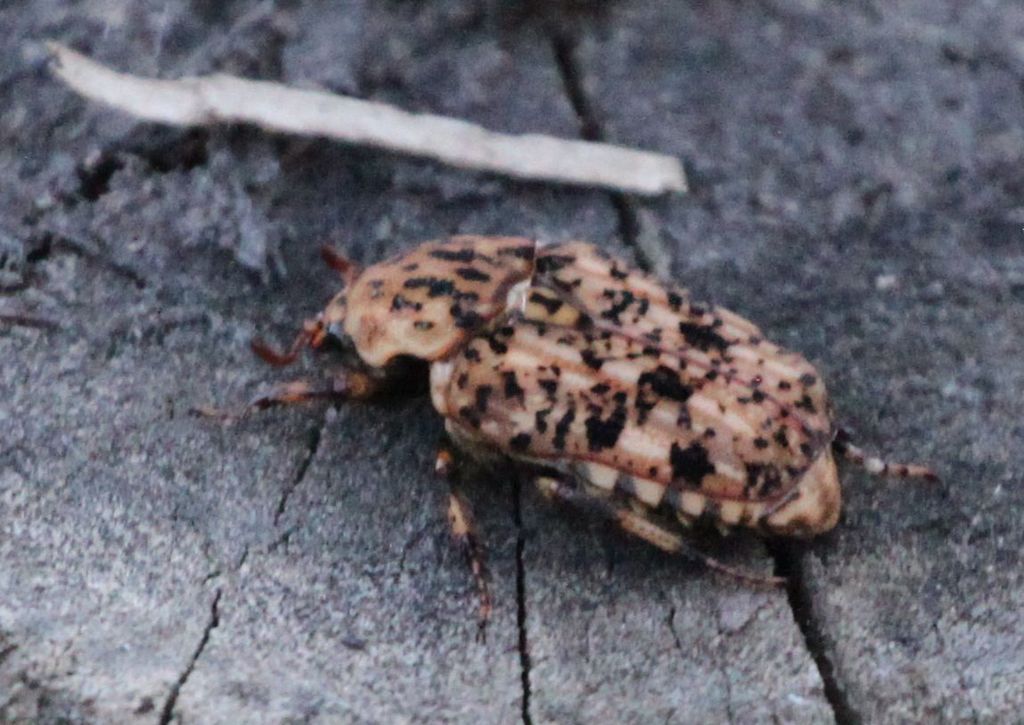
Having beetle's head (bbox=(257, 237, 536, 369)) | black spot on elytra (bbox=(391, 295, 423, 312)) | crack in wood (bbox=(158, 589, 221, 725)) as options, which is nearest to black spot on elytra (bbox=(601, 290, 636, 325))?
beetle's head (bbox=(257, 237, 536, 369))

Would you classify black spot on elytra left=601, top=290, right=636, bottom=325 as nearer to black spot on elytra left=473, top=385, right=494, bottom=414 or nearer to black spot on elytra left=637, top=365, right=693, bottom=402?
black spot on elytra left=637, top=365, right=693, bottom=402

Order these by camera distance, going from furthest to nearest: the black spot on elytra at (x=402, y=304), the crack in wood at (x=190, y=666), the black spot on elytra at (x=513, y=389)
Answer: the black spot on elytra at (x=402, y=304) → the black spot on elytra at (x=513, y=389) → the crack in wood at (x=190, y=666)

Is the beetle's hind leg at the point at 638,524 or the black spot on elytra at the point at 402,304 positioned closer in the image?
the beetle's hind leg at the point at 638,524

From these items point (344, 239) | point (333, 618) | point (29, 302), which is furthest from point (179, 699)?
point (344, 239)

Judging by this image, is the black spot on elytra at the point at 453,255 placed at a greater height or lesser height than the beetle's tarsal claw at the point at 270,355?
greater

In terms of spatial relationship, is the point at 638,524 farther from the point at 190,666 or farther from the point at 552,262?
the point at 190,666

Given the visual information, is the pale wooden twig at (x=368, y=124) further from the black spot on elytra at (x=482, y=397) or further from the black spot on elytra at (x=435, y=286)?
the black spot on elytra at (x=482, y=397)

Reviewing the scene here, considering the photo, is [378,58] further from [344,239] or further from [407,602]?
[407,602]

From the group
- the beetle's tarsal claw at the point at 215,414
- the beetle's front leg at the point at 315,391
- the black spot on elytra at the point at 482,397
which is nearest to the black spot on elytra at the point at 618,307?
the black spot on elytra at the point at 482,397
